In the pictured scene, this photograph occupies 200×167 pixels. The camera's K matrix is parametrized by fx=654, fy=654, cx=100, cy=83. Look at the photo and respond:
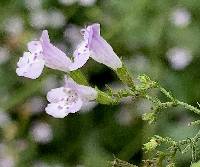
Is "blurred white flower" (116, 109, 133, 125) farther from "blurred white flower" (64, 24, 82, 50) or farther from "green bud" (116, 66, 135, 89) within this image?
"green bud" (116, 66, 135, 89)

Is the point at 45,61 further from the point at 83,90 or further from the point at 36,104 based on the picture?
the point at 36,104

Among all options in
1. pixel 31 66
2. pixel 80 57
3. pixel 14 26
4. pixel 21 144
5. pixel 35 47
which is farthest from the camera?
pixel 14 26

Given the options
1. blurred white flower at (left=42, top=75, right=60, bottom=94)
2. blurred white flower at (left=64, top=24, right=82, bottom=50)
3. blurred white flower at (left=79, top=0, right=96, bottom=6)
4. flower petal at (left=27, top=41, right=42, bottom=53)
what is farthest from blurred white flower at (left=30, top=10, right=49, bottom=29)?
flower petal at (left=27, top=41, right=42, bottom=53)

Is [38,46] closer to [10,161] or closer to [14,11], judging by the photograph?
[10,161]

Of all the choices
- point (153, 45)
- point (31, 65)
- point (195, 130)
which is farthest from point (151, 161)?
point (153, 45)

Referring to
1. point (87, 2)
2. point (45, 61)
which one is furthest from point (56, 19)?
point (45, 61)

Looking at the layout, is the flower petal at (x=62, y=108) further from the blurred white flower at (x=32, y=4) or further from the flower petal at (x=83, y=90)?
the blurred white flower at (x=32, y=4)

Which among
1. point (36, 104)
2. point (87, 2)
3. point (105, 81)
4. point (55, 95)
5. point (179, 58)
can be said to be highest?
point (55, 95)
